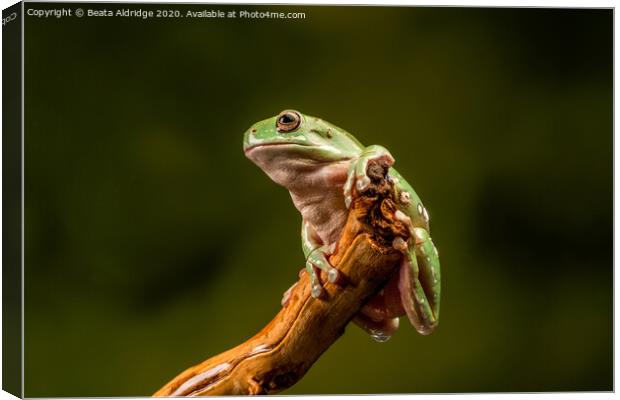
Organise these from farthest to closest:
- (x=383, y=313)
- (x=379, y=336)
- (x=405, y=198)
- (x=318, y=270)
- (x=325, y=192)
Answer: (x=379, y=336) → (x=383, y=313) → (x=325, y=192) → (x=318, y=270) → (x=405, y=198)

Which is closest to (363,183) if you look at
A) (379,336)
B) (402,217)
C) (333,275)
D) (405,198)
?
(402,217)

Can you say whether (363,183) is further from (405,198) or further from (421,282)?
(421,282)

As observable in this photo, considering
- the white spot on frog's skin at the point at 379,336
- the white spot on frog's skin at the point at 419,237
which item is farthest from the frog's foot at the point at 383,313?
the white spot on frog's skin at the point at 419,237

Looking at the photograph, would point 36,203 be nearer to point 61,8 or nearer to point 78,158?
point 78,158

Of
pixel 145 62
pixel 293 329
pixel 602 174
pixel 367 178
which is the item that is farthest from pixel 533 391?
pixel 145 62

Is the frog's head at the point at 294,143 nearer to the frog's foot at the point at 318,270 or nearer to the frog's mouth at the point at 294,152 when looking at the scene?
the frog's mouth at the point at 294,152

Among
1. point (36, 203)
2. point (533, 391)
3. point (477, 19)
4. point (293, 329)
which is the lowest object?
point (533, 391)

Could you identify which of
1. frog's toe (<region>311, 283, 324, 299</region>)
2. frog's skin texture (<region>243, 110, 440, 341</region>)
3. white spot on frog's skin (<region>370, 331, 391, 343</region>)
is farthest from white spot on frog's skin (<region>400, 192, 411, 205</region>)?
white spot on frog's skin (<region>370, 331, 391, 343</region>)
